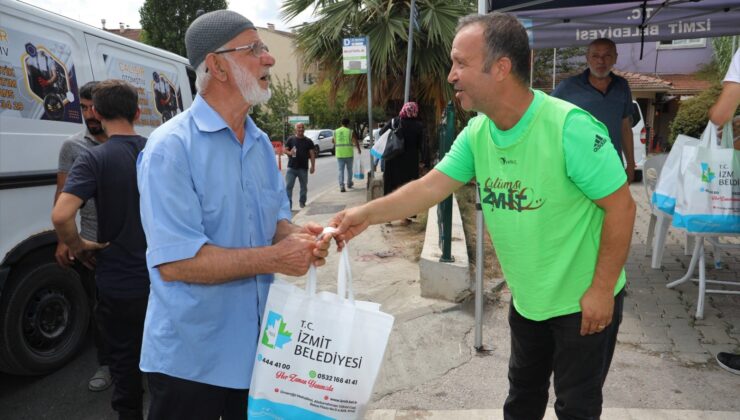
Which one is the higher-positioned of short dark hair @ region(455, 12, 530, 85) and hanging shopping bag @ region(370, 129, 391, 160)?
short dark hair @ region(455, 12, 530, 85)

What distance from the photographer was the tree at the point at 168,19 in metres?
32.8

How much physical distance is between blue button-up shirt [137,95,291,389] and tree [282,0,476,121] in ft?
31.0

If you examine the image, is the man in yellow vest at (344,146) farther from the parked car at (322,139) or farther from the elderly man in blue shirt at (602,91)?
the parked car at (322,139)

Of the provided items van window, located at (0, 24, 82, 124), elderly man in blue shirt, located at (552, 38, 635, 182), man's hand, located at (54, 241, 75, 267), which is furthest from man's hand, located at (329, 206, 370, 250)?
elderly man in blue shirt, located at (552, 38, 635, 182)

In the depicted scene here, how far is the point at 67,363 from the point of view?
392cm

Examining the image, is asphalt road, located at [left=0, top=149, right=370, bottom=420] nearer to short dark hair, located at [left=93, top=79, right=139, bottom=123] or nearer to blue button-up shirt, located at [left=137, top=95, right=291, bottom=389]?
short dark hair, located at [left=93, top=79, right=139, bottom=123]

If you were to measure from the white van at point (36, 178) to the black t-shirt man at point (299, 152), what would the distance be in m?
6.99

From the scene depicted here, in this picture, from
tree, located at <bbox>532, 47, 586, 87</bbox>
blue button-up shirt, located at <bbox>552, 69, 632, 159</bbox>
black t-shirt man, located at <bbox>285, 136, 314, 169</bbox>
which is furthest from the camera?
tree, located at <bbox>532, 47, 586, 87</bbox>

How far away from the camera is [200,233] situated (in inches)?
63.6

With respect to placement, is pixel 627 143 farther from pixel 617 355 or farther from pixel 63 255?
pixel 63 255

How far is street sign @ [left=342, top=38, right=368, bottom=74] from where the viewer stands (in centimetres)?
941

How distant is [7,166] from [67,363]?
148 cm

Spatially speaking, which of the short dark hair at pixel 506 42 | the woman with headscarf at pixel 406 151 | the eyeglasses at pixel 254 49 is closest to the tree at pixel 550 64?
the woman with headscarf at pixel 406 151

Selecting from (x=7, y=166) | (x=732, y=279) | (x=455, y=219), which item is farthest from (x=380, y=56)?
(x=7, y=166)
